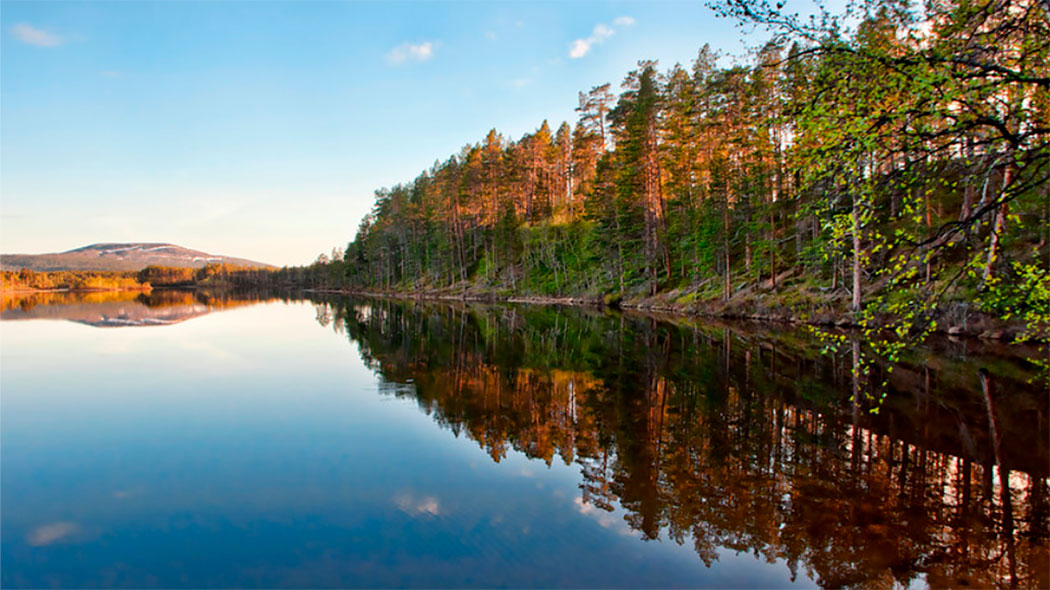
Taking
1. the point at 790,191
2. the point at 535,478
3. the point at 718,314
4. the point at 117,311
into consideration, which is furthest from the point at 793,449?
the point at 117,311

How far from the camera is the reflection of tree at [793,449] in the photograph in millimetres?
6480

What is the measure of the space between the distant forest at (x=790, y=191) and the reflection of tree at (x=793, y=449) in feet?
8.17

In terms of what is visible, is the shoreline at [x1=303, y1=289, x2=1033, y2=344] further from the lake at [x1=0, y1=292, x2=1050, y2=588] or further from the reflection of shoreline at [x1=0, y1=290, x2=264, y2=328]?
the reflection of shoreline at [x1=0, y1=290, x2=264, y2=328]

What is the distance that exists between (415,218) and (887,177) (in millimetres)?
86774

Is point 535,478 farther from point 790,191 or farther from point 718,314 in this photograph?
point 718,314

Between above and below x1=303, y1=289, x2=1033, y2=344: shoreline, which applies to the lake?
below

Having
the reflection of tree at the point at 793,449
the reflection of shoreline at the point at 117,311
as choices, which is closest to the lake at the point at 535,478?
the reflection of tree at the point at 793,449

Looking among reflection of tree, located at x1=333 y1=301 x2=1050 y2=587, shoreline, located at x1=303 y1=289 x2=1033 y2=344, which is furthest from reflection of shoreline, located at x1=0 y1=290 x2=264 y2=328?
reflection of tree, located at x1=333 y1=301 x2=1050 y2=587

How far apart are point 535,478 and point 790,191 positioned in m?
21.3

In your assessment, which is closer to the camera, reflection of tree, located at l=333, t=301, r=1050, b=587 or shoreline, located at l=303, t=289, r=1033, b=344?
reflection of tree, located at l=333, t=301, r=1050, b=587

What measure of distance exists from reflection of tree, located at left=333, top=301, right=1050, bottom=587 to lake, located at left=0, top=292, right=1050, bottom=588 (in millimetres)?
46

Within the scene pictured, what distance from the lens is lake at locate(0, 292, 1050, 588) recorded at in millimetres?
6293

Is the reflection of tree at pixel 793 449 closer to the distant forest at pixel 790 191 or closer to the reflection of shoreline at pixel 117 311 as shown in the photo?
the distant forest at pixel 790 191

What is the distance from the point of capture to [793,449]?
9.85 m
